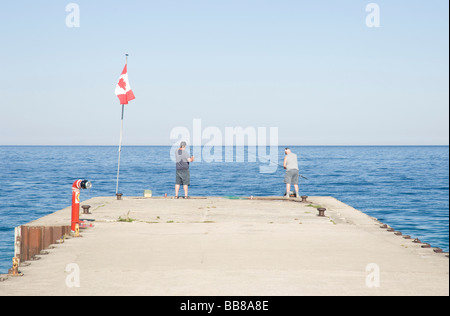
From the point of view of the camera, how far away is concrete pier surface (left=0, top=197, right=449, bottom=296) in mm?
7230

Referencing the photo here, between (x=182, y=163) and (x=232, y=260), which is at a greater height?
(x=182, y=163)

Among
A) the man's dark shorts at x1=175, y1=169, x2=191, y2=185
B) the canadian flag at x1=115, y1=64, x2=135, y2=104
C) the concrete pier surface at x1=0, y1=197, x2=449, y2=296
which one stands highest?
the canadian flag at x1=115, y1=64, x2=135, y2=104

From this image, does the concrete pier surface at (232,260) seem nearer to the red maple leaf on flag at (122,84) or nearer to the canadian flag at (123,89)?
the canadian flag at (123,89)

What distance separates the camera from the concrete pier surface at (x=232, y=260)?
7230mm

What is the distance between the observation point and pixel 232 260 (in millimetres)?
8883

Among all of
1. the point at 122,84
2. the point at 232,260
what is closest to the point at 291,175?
the point at 122,84

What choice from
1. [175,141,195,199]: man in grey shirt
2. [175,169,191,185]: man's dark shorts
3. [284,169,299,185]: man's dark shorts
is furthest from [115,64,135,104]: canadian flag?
[284,169,299,185]: man's dark shorts

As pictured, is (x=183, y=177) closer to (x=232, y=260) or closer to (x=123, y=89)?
(x=123, y=89)

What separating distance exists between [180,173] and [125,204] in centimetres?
243

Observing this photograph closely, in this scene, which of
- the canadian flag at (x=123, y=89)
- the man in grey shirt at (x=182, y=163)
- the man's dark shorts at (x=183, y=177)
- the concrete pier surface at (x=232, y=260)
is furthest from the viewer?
the canadian flag at (x=123, y=89)

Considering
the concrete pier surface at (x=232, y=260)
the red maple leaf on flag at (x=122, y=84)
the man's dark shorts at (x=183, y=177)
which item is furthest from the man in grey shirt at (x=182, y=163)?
the concrete pier surface at (x=232, y=260)

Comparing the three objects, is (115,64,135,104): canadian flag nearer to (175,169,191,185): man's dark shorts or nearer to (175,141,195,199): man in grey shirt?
(175,141,195,199): man in grey shirt

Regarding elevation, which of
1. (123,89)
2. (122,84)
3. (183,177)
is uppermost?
(122,84)

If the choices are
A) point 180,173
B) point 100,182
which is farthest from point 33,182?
point 180,173
